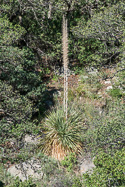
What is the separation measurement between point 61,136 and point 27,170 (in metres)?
1.68

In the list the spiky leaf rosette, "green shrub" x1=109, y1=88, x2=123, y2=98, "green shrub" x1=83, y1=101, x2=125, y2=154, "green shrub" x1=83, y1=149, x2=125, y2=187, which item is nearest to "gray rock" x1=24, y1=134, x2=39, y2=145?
the spiky leaf rosette

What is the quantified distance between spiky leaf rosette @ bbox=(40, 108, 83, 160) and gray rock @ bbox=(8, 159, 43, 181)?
604mm

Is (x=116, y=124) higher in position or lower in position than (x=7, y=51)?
lower

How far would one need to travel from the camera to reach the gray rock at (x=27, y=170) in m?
8.22

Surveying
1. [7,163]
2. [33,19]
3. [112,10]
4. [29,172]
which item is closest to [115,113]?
[29,172]

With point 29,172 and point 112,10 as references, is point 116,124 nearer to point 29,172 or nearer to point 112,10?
point 29,172

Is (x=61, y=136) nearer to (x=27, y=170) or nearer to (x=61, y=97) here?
(x=27, y=170)

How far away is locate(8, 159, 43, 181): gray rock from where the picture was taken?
27.0ft

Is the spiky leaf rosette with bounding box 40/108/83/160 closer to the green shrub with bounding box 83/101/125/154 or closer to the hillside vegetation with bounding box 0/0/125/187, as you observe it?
the hillside vegetation with bounding box 0/0/125/187

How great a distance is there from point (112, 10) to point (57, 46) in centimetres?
374

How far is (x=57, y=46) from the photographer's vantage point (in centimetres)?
1338

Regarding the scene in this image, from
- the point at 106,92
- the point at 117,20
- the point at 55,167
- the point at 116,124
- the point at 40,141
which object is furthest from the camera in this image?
the point at 106,92

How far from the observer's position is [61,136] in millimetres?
8711

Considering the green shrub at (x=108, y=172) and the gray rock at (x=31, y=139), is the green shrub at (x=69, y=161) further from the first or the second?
the green shrub at (x=108, y=172)
